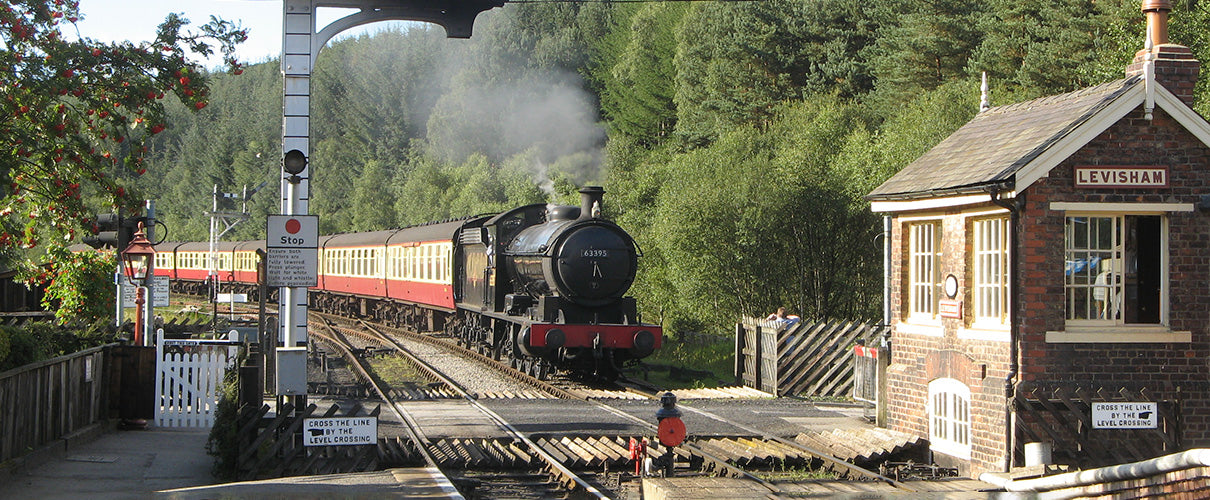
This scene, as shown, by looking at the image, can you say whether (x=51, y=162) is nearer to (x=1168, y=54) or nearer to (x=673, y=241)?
(x=1168, y=54)

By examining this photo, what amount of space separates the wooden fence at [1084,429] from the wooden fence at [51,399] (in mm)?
8523

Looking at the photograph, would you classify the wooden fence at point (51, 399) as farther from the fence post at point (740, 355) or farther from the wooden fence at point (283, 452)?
the fence post at point (740, 355)

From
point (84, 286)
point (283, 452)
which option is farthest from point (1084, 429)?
point (84, 286)

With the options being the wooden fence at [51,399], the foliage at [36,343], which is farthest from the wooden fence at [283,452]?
the foliage at [36,343]

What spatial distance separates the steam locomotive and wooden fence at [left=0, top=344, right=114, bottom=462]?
15.9ft

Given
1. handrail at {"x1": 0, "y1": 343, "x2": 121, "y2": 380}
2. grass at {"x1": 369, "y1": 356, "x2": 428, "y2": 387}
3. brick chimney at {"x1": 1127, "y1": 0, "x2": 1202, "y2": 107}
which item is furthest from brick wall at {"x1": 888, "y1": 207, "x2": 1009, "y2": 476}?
grass at {"x1": 369, "y1": 356, "x2": 428, "y2": 387}

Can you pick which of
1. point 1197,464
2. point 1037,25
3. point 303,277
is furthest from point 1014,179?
point 1037,25

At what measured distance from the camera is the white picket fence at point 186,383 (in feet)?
43.3

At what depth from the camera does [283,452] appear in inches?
391

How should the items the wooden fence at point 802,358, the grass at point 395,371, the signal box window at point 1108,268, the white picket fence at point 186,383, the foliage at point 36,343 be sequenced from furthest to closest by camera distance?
the grass at point 395,371
the wooden fence at point 802,358
the white picket fence at point 186,383
the signal box window at point 1108,268
the foliage at point 36,343

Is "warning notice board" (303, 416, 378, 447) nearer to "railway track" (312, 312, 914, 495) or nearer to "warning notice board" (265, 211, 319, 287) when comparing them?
"warning notice board" (265, 211, 319, 287)

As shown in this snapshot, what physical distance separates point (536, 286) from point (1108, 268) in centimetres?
1103

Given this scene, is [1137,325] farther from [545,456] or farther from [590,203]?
[590,203]

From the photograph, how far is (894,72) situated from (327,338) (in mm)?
20962
